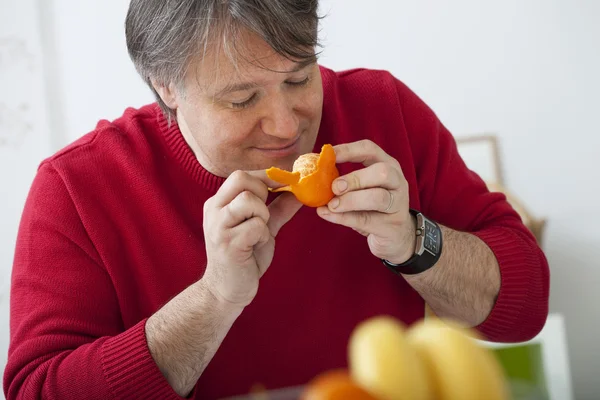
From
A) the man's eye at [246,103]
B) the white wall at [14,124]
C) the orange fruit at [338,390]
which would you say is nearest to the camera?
the orange fruit at [338,390]

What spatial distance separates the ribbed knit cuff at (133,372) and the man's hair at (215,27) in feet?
1.52

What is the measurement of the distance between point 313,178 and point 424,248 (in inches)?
10.7

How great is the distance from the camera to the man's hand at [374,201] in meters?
1.14

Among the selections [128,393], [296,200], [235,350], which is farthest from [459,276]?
[128,393]

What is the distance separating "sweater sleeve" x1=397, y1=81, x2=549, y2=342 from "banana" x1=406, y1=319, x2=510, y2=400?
2.39 feet

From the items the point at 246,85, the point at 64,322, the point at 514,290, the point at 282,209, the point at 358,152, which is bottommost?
the point at 514,290

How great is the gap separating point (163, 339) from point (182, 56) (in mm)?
477

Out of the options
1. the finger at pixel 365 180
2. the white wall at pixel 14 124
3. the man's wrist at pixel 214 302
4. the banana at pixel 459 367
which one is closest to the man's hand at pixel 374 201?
the finger at pixel 365 180

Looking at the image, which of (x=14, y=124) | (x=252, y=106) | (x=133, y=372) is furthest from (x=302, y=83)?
(x=14, y=124)

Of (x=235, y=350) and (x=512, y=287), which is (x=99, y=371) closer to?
(x=235, y=350)

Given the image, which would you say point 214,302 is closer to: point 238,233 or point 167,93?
point 238,233

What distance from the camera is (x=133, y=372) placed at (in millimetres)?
1182

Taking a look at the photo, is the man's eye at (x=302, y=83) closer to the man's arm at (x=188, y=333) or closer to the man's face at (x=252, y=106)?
the man's face at (x=252, y=106)

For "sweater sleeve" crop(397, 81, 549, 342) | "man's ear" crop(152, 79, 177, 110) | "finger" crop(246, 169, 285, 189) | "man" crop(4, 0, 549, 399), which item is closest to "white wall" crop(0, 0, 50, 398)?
"man" crop(4, 0, 549, 399)
